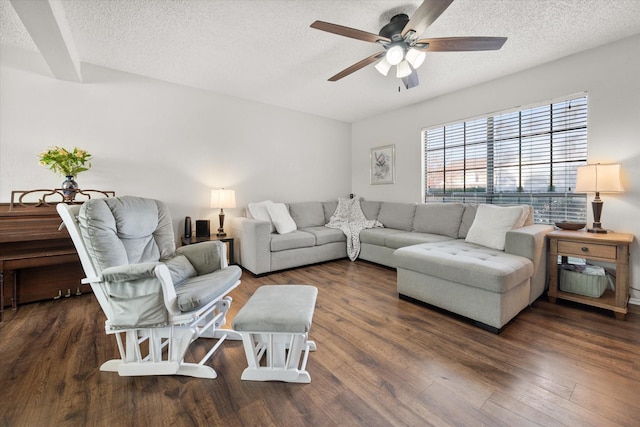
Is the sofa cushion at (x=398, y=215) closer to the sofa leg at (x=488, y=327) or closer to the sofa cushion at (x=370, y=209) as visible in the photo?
the sofa cushion at (x=370, y=209)

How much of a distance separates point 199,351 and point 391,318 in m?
1.46

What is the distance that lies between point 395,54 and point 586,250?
2315 mm

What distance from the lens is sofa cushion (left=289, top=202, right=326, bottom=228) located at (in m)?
4.39

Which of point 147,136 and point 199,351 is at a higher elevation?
point 147,136

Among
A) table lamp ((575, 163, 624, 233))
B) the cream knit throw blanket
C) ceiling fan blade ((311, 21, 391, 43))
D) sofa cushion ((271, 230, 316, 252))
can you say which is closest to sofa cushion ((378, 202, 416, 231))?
the cream knit throw blanket

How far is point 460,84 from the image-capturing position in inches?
139

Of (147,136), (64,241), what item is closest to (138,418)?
(64,241)

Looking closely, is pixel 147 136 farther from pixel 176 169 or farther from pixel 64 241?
pixel 64 241

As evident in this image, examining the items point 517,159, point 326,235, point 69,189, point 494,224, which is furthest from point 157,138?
point 517,159

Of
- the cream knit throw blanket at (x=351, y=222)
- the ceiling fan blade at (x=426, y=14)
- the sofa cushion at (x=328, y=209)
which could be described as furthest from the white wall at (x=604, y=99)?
the sofa cushion at (x=328, y=209)

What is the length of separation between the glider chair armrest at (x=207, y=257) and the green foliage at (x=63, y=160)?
67.3 inches

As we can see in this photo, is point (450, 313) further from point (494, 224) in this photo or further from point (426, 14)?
point (426, 14)

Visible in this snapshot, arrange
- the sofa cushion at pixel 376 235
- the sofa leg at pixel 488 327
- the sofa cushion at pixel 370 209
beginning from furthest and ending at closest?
1. the sofa cushion at pixel 370 209
2. the sofa cushion at pixel 376 235
3. the sofa leg at pixel 488 327

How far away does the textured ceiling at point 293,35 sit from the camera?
6.82 feet
